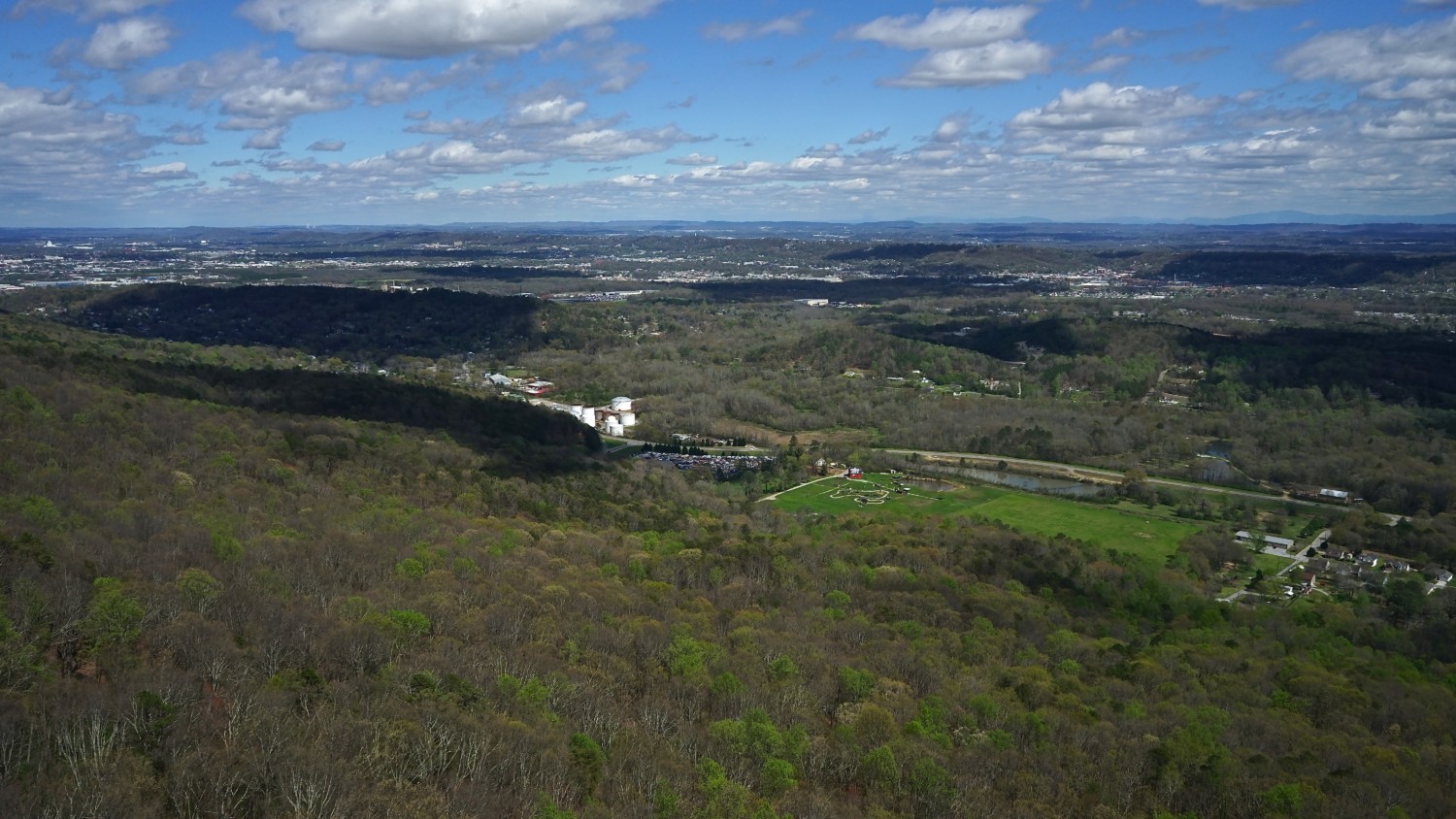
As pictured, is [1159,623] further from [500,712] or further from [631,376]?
[631,376]

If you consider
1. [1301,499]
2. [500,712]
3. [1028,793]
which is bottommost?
[1301,499]

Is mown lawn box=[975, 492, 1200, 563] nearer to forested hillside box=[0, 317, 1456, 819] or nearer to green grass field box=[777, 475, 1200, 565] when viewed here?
green grass field box=[777, 475, 1200, 565]

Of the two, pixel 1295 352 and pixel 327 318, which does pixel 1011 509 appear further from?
pixel 327 318

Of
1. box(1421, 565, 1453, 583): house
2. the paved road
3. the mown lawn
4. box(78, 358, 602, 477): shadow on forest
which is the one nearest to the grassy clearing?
the mown lawn

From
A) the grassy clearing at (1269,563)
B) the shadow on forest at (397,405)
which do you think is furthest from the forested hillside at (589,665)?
the shadow on forest at (397,405)

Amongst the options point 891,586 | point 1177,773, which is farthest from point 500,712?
point 891,586

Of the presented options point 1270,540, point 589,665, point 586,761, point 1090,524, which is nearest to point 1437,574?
point 1270,540
